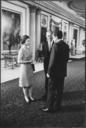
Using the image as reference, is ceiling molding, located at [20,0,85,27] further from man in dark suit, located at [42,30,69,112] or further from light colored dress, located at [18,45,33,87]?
man in dark suit, located at [42,30,69,112]

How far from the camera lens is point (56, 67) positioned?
9.48ft

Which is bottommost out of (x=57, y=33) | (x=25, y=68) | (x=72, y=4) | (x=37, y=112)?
(x=37, y=112)

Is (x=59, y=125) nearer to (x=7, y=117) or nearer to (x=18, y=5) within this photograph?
(x=7, y=117)

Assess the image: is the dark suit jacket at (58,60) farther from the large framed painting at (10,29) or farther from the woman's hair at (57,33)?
the large framed painting at (10,29)

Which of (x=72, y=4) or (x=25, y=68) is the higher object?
(x=72, y=4)

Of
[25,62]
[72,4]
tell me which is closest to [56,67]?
[25,62]

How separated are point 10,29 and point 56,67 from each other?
5.36 metres

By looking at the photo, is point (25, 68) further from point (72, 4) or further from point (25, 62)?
point (72, 4)

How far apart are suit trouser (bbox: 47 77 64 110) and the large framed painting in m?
4.98

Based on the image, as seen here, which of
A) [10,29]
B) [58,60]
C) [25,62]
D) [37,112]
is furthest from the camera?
[10,29]

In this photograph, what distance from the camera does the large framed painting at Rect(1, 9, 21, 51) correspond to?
7.55 m

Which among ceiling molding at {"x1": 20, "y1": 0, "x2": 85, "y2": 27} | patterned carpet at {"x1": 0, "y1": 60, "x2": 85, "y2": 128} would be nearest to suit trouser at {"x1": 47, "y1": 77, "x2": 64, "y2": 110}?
patterned carpet at {"x1": 0, "y1": 60, "x2": 85, "y2": 128}

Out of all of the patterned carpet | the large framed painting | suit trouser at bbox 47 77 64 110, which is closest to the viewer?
the patterned carpet

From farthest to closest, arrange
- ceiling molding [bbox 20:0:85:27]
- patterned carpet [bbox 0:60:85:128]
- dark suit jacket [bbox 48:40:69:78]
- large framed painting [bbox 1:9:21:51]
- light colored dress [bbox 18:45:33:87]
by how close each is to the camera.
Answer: ceiling molding [bbox 20:0:85:27] < large framed painting [bbox 1:9:21:51] < light colored dress [bbox 18:45:33:87] < dark suit jacket [bbox 48:40:69:78] < patterned carpet [bbox 0:60:85:128]
